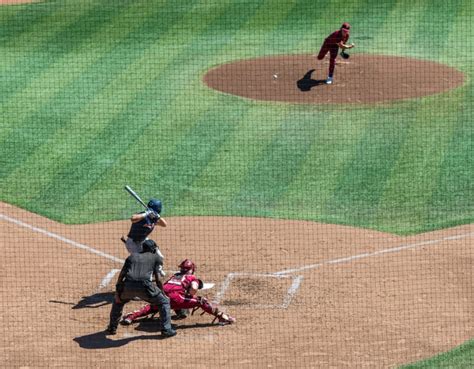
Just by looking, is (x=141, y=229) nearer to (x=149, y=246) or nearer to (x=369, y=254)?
(x=149, y=246)

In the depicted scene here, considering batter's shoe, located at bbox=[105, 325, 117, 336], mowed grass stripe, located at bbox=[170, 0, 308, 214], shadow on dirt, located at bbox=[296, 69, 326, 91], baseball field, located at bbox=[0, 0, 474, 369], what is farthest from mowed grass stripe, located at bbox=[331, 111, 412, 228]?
batter's shoe, located at bbox=[105, 325, 117, 336]

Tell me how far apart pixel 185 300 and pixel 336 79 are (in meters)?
12.4

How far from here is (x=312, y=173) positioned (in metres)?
21.2

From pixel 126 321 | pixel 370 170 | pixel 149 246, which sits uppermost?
pixel 149 246

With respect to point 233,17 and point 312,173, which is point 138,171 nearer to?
point 312,173

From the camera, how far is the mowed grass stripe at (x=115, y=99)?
2259 cm

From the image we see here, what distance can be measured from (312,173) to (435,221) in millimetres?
3239

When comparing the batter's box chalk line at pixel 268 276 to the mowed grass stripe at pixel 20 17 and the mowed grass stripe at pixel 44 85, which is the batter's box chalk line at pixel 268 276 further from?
the mowed grass stripe at pixel 20 17

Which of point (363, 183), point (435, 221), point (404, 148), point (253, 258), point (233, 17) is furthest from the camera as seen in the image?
point (233, 17)

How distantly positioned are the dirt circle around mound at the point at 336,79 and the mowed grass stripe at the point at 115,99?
1.63 metres

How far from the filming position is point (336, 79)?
2586 cm

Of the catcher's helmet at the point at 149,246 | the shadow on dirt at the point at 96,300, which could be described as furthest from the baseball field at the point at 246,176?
the catcher's helmet at the point at 149,246

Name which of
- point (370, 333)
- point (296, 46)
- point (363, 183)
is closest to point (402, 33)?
point (296, 46)

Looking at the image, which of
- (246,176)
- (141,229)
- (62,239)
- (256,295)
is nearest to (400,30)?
(246,176)
